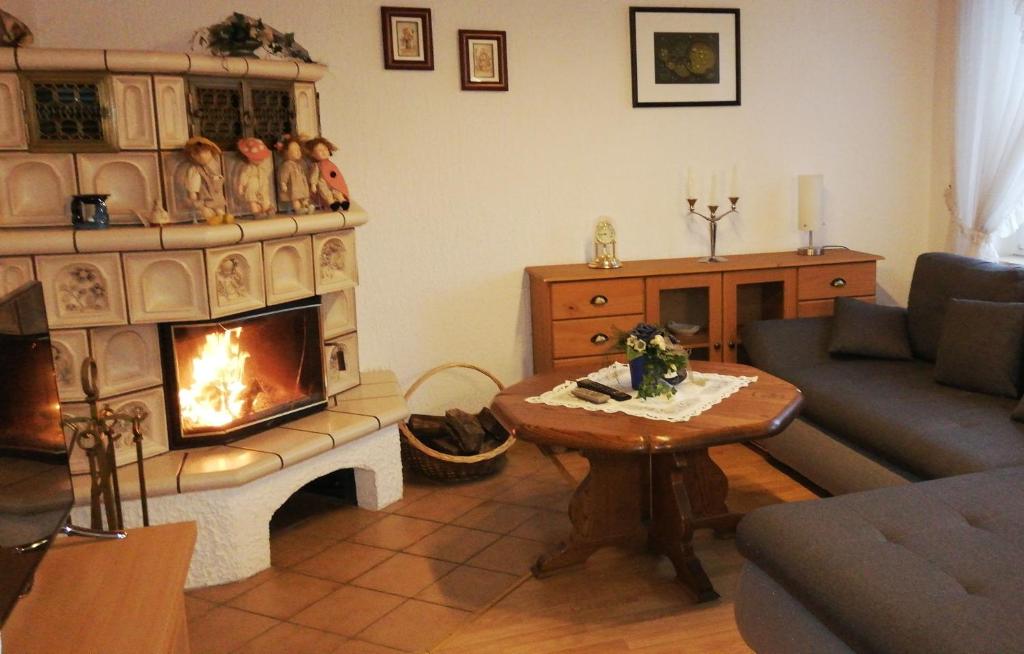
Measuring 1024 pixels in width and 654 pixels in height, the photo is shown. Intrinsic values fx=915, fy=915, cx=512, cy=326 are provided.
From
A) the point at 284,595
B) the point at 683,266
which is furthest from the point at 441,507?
the point at 683,266

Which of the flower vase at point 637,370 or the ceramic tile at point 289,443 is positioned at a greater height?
the flower vase at point 637,370

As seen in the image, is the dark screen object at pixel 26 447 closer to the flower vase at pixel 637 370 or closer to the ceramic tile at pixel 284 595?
the ceramic tile at pixel 284 595

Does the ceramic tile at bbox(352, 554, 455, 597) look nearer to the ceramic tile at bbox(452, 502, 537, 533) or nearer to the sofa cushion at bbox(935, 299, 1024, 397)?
the ceramic tile at bbox(452, 502, 537, 533)

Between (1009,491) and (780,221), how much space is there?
238cm

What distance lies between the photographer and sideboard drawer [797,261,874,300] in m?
4.14

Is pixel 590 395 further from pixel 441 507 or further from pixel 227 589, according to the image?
pixel 227 589

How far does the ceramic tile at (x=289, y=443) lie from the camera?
3070 millimetres

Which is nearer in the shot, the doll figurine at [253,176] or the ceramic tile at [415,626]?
the ceramic tile at [415,626]

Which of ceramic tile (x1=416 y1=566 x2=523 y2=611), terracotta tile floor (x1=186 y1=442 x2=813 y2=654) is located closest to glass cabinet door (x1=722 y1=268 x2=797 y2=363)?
terracotta tile floor (x1=186 y1=442 x2=813 y2=654)

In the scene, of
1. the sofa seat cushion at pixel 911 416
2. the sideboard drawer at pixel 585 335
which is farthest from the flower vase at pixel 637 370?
the sideboard drawer at pixel 585 335

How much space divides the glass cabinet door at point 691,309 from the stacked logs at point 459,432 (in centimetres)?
84

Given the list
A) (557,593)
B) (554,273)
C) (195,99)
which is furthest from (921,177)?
(195,99)

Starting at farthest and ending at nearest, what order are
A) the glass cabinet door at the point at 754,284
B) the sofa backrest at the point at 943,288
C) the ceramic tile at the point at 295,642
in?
1. the glass cabinet door at the point at 754,284
2. the sofa backrest at the point at 943,288
3. the ceramic tile at the point at 295,642

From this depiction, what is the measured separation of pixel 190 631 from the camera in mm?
2637
